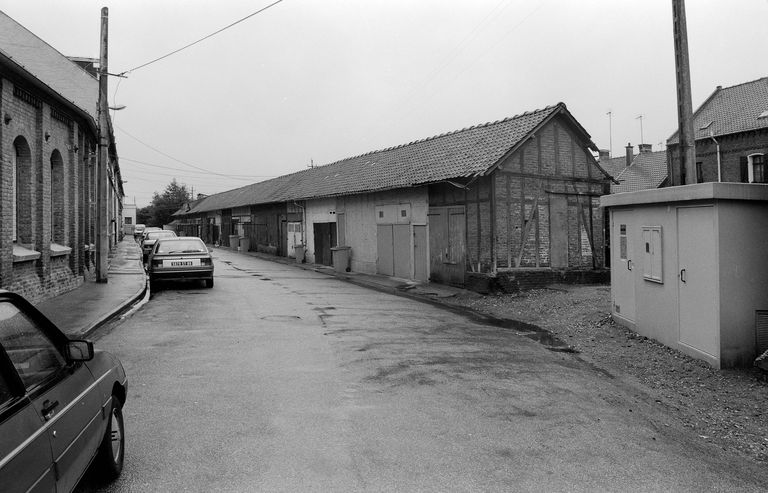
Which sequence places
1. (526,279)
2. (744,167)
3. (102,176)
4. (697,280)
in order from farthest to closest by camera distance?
(744,167) < (102,176) < (526,279) < (697,280)

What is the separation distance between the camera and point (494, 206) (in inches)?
661

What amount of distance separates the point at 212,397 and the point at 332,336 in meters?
3.80

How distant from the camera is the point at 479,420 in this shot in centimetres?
546

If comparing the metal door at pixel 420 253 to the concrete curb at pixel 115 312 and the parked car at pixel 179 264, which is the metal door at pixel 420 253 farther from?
the concrete curb at pixel 115 312

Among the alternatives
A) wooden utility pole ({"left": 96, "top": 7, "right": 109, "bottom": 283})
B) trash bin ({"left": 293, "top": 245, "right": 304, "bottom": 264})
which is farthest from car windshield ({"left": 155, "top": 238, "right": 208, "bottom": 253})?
trash bin ({"left": 293, "top": 245, "right": 304, "bottom": 264})

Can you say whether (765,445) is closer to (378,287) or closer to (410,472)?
(410,472)

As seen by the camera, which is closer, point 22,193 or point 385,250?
point 22,193

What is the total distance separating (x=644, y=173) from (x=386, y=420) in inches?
1604

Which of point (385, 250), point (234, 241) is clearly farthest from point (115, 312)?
point (234, 241)

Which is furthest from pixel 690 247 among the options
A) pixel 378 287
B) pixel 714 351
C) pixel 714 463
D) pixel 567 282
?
pixel 378 287

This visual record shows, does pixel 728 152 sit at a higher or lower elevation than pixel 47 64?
lower

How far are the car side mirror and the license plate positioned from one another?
13.7m

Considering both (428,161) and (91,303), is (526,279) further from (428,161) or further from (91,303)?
(91,303)

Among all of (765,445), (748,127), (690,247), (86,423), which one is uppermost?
(748,127)
